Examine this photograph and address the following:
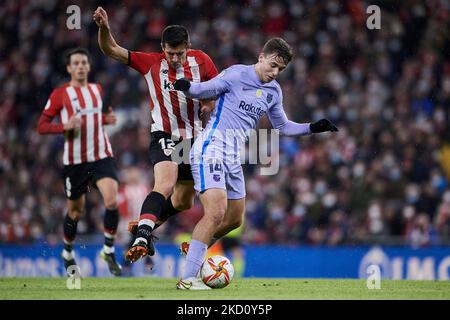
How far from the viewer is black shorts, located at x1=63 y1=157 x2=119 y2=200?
11.0 m

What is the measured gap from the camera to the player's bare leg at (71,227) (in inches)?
435

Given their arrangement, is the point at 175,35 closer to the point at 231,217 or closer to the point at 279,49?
the point at 279,49

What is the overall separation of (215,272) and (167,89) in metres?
1.92

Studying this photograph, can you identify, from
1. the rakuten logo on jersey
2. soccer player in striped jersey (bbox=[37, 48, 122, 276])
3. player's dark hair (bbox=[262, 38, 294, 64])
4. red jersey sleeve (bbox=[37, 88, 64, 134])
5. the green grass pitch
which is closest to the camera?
the green grass pitch

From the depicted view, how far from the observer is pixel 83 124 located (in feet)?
36.6

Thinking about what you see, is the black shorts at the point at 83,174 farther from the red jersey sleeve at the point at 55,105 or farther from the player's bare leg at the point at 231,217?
the player's bare leg at the point at 231,217

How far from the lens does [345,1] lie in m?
20.5

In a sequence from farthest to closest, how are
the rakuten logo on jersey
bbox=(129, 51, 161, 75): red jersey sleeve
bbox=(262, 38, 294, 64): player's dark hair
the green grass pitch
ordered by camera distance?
bbox=(129, 51, 161, 75): red jersey sleeve → the rakuten logo on jersey → bbox=(262, 38, 294, 64): player's dark hair → the green grass pitch

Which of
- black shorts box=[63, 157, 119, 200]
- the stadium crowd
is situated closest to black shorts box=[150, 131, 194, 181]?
black shorts box=[63, 157, 119, 200]

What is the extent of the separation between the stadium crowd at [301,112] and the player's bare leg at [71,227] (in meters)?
5.14

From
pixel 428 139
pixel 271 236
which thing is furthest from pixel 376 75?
pixel 271 236

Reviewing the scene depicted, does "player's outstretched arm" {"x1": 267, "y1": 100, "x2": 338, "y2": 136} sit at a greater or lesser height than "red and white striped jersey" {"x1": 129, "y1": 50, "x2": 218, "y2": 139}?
lesser

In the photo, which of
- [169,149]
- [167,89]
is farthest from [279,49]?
[169,149]

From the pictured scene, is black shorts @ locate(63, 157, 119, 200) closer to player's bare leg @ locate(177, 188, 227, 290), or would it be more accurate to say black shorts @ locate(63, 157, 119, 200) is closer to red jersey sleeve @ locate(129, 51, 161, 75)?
red jersey sleeve @ locate(129, 51, 161, 75)
